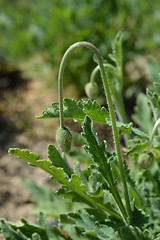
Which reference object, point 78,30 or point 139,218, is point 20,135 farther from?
point 139,218

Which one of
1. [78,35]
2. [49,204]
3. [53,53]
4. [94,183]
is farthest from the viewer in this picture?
[53,53]

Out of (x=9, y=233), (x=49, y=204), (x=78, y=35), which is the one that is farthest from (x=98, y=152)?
(x=78, y=35)

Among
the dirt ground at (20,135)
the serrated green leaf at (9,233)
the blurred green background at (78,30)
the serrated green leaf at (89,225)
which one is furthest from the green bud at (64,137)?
the blurred green background at (78,30)

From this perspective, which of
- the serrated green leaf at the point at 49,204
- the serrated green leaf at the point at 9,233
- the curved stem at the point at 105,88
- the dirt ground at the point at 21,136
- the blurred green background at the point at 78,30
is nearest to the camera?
the curved stem at the point at 105,88

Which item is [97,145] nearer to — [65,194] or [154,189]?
[65,194]

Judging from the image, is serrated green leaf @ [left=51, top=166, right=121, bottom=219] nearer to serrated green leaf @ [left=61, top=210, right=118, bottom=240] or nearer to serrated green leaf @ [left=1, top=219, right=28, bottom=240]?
serrated green leaf @ [left=61, top=210, right=118, bottom=240]

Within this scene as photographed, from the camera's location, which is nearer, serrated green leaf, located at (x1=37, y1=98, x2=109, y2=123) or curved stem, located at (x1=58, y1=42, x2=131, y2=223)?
curved stem, located at (x1=58, y1=42, x2=131, y2=223)

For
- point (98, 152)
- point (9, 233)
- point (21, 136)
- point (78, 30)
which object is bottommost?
point (9, 233)

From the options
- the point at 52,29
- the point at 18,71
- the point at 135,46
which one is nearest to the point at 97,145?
the point at 52,29

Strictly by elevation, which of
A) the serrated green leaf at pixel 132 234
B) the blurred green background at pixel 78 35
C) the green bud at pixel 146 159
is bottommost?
the serrated green leaf at pixel 132 234

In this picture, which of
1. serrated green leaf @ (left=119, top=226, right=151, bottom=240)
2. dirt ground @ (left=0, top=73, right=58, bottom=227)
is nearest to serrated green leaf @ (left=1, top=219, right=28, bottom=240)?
serrated green leaf @ (left=119, top=226, right=151, bottom=240)

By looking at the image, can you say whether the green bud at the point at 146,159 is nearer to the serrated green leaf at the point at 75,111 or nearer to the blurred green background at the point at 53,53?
the serrated green leaf at the point at 75,111

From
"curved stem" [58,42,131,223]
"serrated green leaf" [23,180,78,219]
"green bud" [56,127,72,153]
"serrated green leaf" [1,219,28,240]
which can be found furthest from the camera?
"serrated green leaf" [23,180,78,219]
